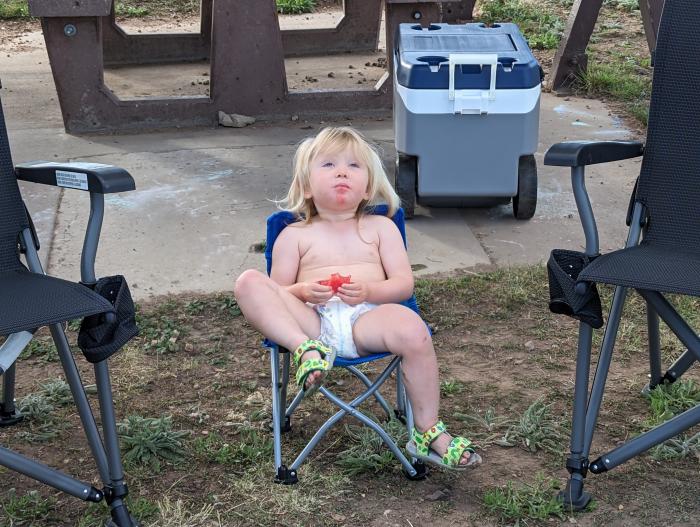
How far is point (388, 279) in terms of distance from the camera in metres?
2.79

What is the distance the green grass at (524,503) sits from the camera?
2.54m

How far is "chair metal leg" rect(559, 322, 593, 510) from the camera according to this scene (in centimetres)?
254

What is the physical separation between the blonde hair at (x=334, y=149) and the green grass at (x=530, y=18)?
526cm

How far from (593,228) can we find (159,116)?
3814mm

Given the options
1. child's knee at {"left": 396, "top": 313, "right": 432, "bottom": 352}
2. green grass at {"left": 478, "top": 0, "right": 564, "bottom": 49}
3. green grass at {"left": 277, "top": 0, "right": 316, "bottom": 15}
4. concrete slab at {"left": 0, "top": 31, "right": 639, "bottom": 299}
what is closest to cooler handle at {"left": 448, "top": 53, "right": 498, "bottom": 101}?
concrete slab at {"left": 0, "top": 31, "right": 639, "bottom": 299}

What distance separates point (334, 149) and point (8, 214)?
940mm

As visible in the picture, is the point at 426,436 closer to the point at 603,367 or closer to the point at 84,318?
the point at 603,367

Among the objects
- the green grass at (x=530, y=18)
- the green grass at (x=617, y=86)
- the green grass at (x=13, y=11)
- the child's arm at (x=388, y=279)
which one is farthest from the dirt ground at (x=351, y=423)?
the green grass at (x=13, y=11)

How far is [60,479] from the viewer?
2.40 metres

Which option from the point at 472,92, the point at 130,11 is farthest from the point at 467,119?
the point at 130,11

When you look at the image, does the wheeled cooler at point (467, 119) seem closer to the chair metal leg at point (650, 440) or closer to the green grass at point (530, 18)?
the chair metal leg at point (650, 440)

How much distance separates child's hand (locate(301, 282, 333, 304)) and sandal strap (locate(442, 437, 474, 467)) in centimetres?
51

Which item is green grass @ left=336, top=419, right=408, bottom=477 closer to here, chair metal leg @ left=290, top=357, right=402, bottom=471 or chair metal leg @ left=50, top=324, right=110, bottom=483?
chair metal leg @ left=290, top=357, right=402, bottom=471

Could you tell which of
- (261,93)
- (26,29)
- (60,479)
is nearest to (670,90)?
(60,479)
